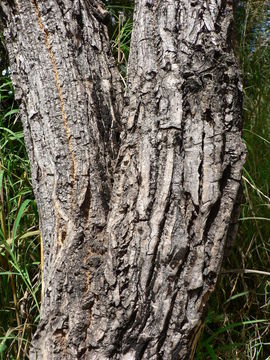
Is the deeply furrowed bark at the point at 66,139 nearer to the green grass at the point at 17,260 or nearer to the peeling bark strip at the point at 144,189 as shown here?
the peeling bark strip at the point at 144,189

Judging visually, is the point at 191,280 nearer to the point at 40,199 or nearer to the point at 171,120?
the point at 171,120

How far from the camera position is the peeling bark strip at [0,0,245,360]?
146 centimetres

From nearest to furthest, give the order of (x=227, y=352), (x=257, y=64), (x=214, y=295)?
(x=227, y=352), (x=214, y=295), (x=257, y=64)

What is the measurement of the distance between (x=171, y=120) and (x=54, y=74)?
16.6 inches

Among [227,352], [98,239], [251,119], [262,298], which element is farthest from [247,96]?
[98,239]

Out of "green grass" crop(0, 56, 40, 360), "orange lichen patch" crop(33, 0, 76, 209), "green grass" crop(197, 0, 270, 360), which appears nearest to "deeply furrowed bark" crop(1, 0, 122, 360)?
"orange lichen patch" crop(33, 0, 76, 209)

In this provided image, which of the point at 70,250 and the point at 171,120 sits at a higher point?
the point at 171,120

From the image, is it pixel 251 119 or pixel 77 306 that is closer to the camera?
pixel 77 306

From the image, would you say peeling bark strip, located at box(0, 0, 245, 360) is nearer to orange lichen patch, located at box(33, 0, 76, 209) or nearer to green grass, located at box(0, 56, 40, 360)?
orange lichen patch, located at box(33, 0, 76, 209)

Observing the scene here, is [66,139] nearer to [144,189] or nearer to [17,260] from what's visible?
[144,189]

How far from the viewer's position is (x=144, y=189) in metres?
1.50

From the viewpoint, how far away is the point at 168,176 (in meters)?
1.48

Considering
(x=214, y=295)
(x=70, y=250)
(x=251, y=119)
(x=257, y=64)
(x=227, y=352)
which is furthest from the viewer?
(x=257, y=64)

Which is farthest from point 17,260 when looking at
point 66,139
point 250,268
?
point 250,268
